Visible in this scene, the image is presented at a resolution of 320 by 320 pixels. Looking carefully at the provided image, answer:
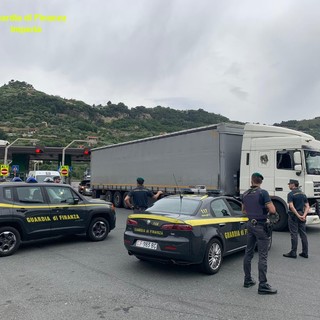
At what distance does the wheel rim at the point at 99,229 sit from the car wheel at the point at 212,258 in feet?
12.8

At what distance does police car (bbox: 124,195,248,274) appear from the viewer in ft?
18.8

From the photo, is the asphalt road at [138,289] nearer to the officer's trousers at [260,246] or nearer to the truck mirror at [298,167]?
the officer's trousers at [260,246]

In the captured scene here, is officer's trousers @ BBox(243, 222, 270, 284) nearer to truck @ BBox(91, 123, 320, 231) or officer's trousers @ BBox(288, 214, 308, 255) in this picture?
officer's trousers @ BBox(288, 214, 308, 255)

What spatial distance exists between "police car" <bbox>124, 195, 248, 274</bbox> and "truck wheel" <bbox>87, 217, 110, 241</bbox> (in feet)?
8.94

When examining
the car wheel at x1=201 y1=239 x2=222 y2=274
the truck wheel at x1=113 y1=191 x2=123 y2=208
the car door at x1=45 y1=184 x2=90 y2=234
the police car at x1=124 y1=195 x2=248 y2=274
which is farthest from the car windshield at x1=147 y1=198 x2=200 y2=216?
the truck wheel at x1=113 y1=191 x2=123 y2=208

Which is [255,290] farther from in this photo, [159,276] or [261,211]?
[159,276]

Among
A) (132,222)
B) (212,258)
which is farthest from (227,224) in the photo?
(132,222)

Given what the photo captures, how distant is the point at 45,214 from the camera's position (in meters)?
7.92

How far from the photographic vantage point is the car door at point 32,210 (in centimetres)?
754

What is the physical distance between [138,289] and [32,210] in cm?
365

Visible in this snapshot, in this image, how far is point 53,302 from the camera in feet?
15.2

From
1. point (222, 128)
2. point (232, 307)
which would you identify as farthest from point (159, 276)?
point (222, 128)

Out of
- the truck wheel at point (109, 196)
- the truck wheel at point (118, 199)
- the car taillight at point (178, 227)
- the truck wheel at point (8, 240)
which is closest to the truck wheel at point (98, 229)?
the truck wheel at point (8, 240)

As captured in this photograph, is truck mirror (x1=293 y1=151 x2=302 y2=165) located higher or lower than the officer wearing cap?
higher
